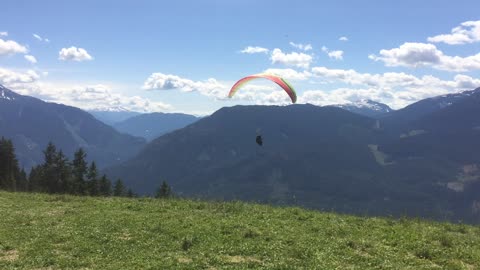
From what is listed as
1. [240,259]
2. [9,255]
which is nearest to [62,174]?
[9,255]

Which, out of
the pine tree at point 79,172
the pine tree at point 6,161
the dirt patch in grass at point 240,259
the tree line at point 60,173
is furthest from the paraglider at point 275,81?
the pine tree at point 6,161

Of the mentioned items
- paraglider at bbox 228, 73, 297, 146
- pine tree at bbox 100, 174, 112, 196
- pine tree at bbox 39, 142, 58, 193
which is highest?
paraglider at bbox 228, 73, 297, 146

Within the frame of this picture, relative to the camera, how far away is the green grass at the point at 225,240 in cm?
1780

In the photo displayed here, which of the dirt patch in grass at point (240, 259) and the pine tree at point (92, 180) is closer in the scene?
the dirt patch in grass at point (240, 259)

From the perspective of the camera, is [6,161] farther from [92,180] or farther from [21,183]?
[92,180]

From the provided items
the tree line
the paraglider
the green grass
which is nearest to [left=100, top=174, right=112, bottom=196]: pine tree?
the tree line

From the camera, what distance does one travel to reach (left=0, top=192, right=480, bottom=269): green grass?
17797mm

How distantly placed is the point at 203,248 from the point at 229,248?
1171 millimetres

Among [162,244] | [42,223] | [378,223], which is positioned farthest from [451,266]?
[42,223]

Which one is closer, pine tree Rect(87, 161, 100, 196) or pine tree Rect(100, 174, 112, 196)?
pine tree Rect(87, 161, 100, 196)

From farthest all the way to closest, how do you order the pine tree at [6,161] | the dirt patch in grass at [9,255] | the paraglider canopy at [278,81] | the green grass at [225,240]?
the pine tree at [6,161], the paraglider canopy at [278,81], the dirt patch in grass at [9,255], the green grass at [225,240]

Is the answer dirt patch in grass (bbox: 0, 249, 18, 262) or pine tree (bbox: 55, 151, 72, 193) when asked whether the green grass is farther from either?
pine tree (bbox: 55, 151, 72, 193)

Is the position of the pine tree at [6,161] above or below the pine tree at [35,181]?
above

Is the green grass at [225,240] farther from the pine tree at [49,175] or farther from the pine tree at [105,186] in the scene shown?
the pine tree at [105,186]
